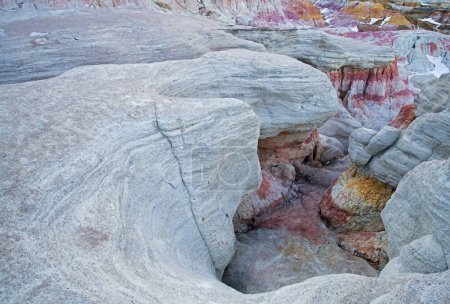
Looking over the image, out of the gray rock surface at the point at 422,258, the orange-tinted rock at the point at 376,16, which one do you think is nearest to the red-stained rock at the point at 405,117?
the gray rock surface at the point at 422,258

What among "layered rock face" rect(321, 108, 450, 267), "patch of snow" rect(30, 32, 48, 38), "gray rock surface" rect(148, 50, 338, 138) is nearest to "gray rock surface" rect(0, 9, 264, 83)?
"patch of snow" rect(30, 32, 48, 38)

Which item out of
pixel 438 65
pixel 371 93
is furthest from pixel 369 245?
pixel 438 65

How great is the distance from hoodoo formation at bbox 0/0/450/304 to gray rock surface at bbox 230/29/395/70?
0.25ft

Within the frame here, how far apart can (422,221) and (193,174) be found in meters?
4.78

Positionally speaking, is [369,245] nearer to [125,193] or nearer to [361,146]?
[361,146]

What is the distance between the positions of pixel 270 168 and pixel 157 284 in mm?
10479

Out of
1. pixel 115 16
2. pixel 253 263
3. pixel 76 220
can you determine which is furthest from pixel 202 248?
pixel 115 16

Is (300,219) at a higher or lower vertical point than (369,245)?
lower

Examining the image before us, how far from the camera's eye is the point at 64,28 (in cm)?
1223

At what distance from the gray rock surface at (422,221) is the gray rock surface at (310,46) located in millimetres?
11043

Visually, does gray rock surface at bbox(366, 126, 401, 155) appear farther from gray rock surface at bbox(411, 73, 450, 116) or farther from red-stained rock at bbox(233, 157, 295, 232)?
red-stained rock at bbox(233, 157, 295, 232)

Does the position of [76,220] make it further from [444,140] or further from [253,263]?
[444,140]

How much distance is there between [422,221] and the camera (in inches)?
271

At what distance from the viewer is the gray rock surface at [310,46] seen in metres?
16.9
